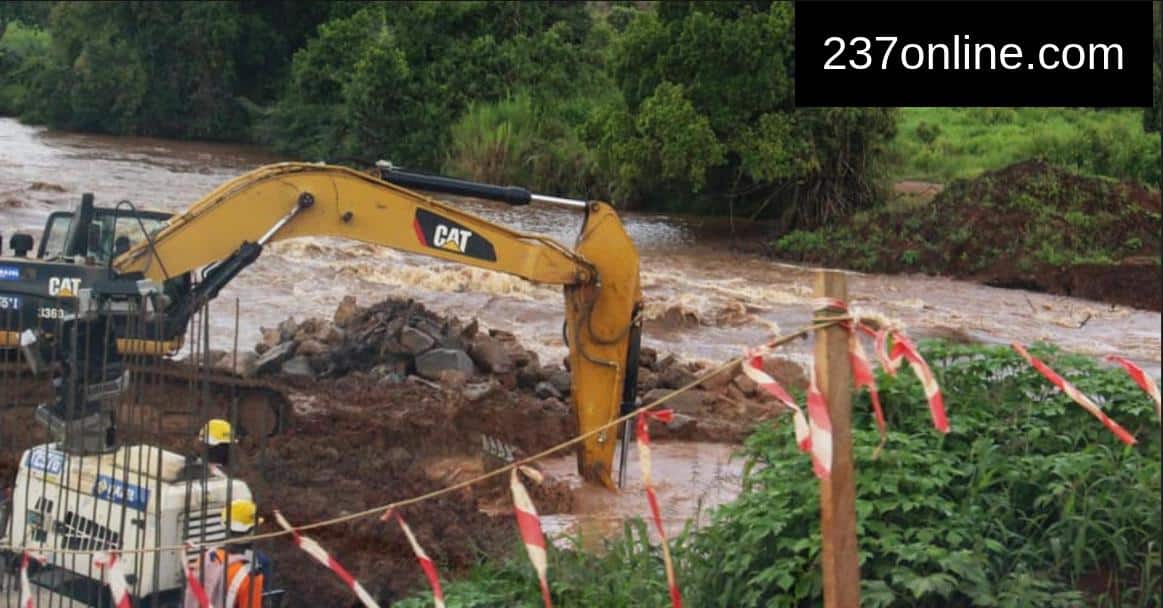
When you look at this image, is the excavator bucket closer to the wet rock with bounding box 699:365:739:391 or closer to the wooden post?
the wet rock with bounding box 699:365:739:391

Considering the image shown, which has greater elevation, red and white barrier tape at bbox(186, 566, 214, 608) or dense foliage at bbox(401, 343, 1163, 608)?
dense foliage at bbox(401, 343, 1163, 608)

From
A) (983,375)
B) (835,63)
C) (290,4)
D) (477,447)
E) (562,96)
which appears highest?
(290,4)

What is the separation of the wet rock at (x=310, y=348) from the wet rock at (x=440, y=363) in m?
1.00

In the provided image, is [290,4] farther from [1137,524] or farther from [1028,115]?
[1137,524]

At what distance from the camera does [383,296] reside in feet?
65.7

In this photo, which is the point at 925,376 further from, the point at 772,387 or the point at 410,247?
the point at 410,247

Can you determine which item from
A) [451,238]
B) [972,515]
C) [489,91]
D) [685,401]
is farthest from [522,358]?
[489,91]

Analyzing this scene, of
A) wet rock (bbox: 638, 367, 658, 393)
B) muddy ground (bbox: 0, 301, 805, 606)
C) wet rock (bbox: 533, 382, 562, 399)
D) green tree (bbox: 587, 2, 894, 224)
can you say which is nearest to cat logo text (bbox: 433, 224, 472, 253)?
muddy ground (bbox: 0, 301, 805, 606)

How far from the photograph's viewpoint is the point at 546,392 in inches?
552

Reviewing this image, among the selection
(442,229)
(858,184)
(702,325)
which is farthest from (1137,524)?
(858,184)

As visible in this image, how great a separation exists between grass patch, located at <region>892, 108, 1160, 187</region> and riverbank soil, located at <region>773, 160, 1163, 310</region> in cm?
220

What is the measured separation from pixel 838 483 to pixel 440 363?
9759mm

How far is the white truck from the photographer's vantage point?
18.8 ft

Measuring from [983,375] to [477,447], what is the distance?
6454 millimetres
